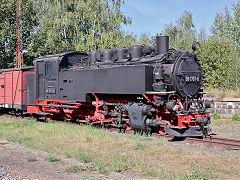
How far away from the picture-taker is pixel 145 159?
6152 millimetres

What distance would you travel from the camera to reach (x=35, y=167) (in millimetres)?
5527

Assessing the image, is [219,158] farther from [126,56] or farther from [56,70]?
[56,70]

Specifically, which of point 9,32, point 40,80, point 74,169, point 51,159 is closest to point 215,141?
point 74,169

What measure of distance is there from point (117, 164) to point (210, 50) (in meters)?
20.1

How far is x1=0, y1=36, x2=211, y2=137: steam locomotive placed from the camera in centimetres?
882

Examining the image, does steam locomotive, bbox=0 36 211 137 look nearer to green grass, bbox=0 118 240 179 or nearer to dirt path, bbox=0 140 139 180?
green grass, bbox=0 118 240 179

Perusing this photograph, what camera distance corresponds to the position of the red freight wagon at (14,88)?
1500 cm

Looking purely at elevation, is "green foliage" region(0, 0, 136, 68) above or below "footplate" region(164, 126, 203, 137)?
above

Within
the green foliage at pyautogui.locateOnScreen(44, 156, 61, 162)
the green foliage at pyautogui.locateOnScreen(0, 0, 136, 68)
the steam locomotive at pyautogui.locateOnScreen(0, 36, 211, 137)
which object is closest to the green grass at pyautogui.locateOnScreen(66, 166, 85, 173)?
the green foliage at pyautogui.locateOnScreen(44, 156, 61, 162)

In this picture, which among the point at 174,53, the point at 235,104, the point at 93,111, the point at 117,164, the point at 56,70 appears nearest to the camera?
the point at 117,164

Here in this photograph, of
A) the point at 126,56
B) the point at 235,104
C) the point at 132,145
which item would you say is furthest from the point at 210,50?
the point at 132,145

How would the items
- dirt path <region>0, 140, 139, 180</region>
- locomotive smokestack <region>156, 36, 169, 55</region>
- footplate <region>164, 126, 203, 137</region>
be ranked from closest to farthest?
dirt path <region>0, 140, 139, 180</region>
footplate <region>164, 126, 203, 137</region>
locomotive smokestack <region>156, 36, 169, 55</region>

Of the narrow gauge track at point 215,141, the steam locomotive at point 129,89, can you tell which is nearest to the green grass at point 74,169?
the steam locomotive at point 129,89

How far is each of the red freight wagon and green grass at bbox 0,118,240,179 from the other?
6.03 meters
